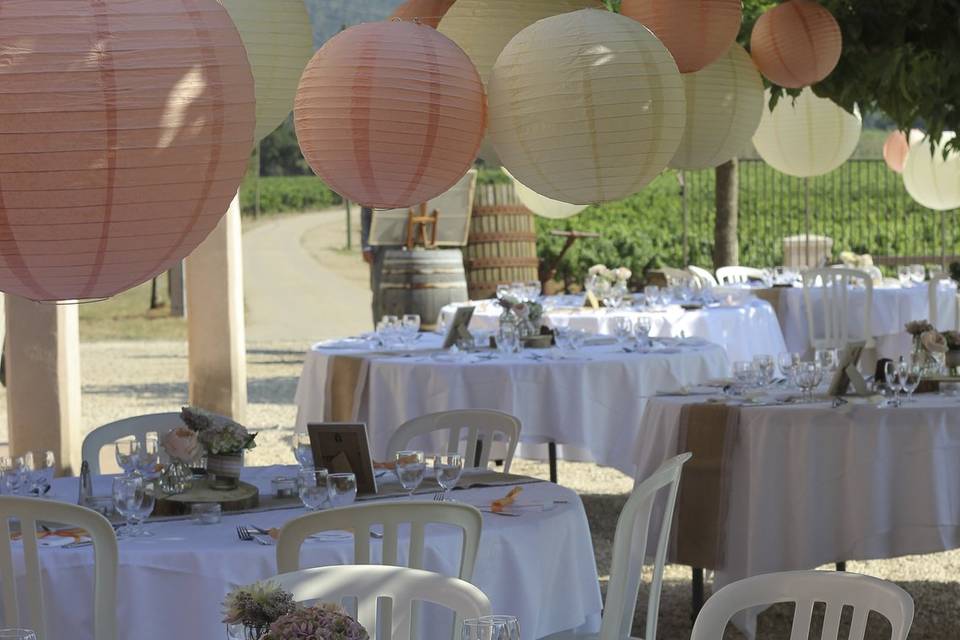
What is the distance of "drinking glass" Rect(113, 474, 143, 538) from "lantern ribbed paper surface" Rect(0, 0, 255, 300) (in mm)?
1464

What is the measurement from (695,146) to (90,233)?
9.07 ft

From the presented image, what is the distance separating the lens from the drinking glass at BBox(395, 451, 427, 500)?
3.88 meters

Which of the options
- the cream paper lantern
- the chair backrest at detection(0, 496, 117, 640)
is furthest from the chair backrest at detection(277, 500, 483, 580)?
the cream paper lantern

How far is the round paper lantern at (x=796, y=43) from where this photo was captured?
4855mm

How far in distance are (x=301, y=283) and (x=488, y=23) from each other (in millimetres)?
23408

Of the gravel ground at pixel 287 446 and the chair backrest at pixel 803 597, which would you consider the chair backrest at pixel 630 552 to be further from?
the gravel ground at pixel 287 446

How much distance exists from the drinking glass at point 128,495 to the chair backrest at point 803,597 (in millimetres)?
1553

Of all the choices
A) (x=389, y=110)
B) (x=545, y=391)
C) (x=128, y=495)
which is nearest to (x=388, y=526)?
(x=128, y=495)

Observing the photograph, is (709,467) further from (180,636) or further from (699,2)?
(180,636)

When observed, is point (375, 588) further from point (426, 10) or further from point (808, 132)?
point (808, 132)

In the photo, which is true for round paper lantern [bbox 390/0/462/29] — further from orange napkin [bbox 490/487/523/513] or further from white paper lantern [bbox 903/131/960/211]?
white paper lantern [bbox 903/131/960/211]

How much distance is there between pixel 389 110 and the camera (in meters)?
3.01

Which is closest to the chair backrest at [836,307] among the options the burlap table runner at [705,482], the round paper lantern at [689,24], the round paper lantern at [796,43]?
the burlap table runner at [705,482]

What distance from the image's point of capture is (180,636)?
136 inches
